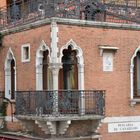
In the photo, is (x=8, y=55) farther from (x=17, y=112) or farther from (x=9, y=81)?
(x=17, y=112)

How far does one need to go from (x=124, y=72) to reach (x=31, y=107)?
3.24 metres

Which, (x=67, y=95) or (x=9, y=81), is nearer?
(x=67, y=95)

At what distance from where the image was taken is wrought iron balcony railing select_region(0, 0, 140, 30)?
53.4 ft

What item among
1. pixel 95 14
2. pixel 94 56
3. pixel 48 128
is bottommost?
pixel 48 128

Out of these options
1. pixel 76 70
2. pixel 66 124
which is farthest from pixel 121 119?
pixel 66 124

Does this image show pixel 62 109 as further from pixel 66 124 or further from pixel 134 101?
pixel 134 101

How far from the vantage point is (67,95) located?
15.4 m

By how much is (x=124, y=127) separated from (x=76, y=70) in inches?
96.5

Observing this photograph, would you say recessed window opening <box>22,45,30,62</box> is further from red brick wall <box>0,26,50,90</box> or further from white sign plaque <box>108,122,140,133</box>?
white sign plaque <box>108,122,140,133</box>

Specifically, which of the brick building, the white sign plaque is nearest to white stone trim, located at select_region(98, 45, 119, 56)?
the brick building

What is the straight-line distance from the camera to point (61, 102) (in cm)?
1530

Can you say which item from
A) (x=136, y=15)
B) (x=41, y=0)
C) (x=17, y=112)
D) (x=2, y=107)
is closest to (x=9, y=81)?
(x=2, y=107)

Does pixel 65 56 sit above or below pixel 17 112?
above

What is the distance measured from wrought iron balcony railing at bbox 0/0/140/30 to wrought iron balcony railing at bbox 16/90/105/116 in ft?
7.86
